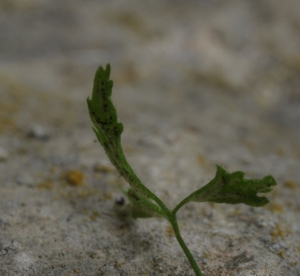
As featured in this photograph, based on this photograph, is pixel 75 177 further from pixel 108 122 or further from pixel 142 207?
pixel 108 122

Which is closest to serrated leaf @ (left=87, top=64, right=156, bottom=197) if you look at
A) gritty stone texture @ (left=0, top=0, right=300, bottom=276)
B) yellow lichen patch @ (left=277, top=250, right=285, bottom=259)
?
gritty stone texture @ (left=0, top=0, right=300, bottom=276)

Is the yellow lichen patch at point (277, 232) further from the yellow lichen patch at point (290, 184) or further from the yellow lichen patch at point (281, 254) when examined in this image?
the yellow lichen patch at point (290, 184)

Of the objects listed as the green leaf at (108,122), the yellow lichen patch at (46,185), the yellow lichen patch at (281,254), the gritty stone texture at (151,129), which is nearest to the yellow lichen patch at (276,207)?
the gritty stone texture at (151,129)

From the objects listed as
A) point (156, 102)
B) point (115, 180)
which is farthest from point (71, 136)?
point (156, 102)

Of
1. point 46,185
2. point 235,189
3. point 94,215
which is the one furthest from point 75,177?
point 235,189

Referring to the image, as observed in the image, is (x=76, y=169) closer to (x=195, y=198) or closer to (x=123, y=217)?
(x=123, y=217)

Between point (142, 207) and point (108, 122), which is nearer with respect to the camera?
point (108, 122)

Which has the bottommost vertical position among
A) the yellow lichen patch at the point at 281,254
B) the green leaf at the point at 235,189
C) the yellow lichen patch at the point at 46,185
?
A: the yellow lichen patch at the point at 281,254

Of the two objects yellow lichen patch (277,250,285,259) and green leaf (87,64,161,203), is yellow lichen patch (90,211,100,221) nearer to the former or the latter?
green leaf (87,64,161,203)
